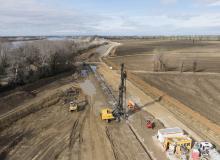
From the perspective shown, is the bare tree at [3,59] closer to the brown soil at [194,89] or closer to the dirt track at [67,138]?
the dirt track at [67,138]

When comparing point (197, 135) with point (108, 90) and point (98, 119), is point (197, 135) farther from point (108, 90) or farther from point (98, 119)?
point (108, 90)

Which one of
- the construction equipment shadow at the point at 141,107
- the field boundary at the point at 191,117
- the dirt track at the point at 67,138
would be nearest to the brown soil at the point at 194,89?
the field boundary at the point at 191,117

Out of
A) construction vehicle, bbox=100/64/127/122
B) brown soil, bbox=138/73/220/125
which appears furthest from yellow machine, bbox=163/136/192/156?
brown soil, bbox=138/73/220/125

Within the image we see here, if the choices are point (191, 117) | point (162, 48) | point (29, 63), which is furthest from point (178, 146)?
point (162, 48)

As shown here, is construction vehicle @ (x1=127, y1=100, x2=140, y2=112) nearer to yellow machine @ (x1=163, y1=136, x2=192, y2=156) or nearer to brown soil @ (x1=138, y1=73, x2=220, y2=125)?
brown soil @ (x1=138, y1=73, x2=220, y2=125)

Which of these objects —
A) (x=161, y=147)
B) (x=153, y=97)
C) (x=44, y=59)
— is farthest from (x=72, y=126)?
(x=44, y=59)

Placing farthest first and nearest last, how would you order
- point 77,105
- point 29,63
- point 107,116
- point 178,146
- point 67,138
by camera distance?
point 29,63, point 77,105, point 107,116, point 67,138, point 178,146

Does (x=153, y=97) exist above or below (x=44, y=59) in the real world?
below

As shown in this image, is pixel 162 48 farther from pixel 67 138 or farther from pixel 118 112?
pixel 67 138
